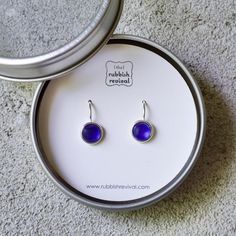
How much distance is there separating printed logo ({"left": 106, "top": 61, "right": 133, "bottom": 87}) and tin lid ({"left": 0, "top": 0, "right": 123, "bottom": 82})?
56 mm

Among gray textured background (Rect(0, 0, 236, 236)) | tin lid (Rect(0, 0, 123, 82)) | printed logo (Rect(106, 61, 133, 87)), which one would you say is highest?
tin lid (Rect(0, 0, 123, 82))

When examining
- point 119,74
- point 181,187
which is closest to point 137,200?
point 181,187

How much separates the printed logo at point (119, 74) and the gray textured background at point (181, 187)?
0.31 feet

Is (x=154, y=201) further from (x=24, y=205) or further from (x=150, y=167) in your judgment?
(x=24, y=205)

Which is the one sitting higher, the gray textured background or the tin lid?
the tin lid

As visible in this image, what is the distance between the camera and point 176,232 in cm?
83

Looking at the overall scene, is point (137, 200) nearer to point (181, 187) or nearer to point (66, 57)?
point (181, 187)

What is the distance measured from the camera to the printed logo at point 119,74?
81 centimetres

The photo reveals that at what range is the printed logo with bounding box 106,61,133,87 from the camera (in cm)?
81

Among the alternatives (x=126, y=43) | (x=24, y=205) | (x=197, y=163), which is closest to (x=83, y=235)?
(x=24, y=205)

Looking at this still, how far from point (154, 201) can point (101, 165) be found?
0.10 meters

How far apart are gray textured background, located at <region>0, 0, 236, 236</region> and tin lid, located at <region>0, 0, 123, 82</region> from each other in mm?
109

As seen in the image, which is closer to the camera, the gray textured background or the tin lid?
the tin lid

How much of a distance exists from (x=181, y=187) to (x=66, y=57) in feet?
0.97
